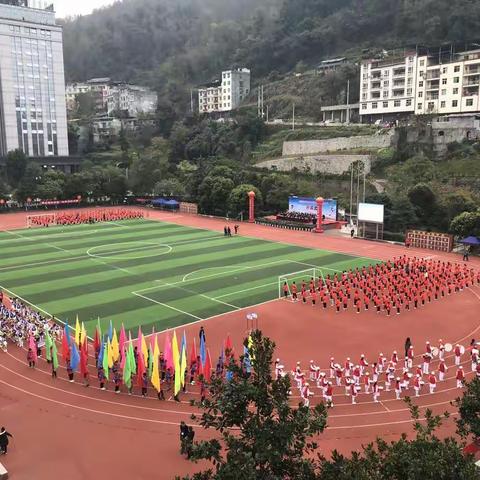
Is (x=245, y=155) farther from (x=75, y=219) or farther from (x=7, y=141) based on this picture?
(x=7, y=141)

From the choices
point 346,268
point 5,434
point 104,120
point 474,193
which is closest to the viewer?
point 5,434

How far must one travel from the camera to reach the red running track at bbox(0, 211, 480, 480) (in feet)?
45.6

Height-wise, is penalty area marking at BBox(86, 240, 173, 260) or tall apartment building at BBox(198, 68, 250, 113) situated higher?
tall apartment building at BBox(198, 68, 250, 113)

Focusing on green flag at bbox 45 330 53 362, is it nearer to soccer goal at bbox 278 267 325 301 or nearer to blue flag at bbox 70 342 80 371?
blue flag at bbox 70 342 80 371

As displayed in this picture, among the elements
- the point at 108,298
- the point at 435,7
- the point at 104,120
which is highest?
the point at 435,7

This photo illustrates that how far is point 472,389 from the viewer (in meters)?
11.5

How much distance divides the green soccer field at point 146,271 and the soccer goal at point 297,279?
1.58 ft

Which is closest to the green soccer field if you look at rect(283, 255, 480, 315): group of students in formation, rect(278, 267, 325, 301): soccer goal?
rect(278, 267, 325, 301): soccer goal

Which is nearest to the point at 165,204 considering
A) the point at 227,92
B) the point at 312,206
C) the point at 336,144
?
the point at 312,206

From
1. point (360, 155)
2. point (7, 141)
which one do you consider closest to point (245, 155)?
point (360, 155)

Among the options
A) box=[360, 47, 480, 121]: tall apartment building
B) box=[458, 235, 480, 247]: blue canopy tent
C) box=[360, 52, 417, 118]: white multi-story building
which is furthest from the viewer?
box=[360, 52, 417, 118]: white multi-story building

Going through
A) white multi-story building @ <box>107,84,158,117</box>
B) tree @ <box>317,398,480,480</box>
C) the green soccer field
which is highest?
white multi-story building @ <box>107,84,158,117</box>

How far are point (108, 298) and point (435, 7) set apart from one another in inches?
3647

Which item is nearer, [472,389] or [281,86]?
[472,389]
